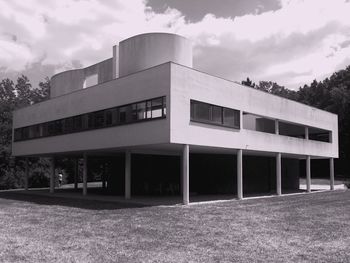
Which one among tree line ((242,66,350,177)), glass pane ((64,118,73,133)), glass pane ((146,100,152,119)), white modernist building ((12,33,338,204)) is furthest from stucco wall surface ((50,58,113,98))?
tree line ((242,66,350,177))

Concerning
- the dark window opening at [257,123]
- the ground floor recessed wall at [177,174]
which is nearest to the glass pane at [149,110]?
the ground floor recessed wall at [177,174]

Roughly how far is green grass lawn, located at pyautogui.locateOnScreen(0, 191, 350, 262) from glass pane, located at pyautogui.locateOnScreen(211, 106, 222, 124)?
20.2ft

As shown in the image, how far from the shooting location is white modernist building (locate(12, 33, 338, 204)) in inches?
786

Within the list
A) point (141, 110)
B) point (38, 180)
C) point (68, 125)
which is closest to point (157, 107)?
point (141, 110)

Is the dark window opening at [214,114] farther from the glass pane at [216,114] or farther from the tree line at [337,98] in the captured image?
the tree line at [337,98]

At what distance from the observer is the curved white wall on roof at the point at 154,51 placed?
24031 millimetres

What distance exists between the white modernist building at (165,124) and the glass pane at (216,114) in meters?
0.05

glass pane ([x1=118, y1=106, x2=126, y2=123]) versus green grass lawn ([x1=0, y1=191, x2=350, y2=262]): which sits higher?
glass pane ([x1=118, y1=106, x2=126, y2=123])

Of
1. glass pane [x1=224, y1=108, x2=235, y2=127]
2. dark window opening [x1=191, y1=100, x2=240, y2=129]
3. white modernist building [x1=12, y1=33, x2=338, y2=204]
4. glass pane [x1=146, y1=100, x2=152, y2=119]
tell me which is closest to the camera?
white modernist building [x1=12, y1=33, x2=338, y2=204]

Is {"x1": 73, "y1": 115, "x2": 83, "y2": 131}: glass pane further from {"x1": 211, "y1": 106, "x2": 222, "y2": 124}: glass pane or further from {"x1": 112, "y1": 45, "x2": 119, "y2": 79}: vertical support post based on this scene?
{"x1": 211, "y1": 106, "x2": 222, "y2": 124}: glass pane

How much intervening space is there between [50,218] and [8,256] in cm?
640

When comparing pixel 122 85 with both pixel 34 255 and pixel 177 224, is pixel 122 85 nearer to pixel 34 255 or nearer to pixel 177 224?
pixel 177 224

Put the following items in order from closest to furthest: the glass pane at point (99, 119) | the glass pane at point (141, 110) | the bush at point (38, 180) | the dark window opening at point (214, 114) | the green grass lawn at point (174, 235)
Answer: the green grass lawn at point (174, 235), the glass pane at point (141, 110), the dark window opening at point (214, 114), the glass pane at point (99, 119), the bush at point (38, 180)

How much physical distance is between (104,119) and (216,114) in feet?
20.8
